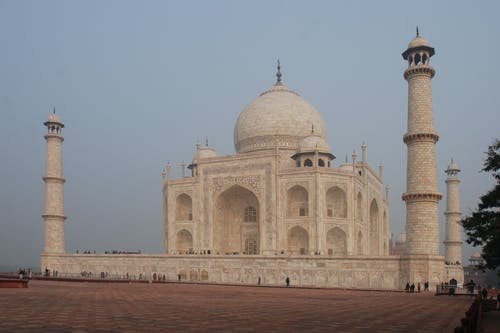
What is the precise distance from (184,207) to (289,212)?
24.0 ft

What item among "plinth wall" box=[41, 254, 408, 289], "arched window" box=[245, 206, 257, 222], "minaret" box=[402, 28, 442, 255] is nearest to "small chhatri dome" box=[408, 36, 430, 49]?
"minaret" box=[402, 28, 442, 255]

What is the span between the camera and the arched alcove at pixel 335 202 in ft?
99.7

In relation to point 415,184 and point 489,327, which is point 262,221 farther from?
point 489,327

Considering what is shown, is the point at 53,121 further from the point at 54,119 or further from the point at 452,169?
the point at 452,169

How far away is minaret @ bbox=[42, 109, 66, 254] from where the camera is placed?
32.0 metres

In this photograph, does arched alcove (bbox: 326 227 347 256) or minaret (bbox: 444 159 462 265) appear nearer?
arched alcove (bbox: 326 227 347 256)

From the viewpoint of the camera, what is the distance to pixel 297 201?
30.9 meters

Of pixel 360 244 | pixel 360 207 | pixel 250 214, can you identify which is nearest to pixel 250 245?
pixel 250 214

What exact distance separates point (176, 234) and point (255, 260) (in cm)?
913

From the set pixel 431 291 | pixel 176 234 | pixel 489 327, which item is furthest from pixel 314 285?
pixel 489 327

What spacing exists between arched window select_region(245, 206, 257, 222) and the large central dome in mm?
4546

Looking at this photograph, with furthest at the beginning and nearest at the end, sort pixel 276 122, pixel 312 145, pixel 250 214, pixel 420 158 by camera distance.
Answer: pixel 276 122 → pixel 250 214 → pixel 312 145 → pixel 420 158

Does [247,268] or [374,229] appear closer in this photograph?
[247,268]

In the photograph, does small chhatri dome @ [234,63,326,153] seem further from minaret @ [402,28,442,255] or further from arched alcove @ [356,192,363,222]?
minaret @ [402,28,442,255]
